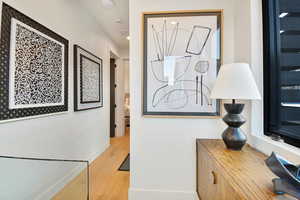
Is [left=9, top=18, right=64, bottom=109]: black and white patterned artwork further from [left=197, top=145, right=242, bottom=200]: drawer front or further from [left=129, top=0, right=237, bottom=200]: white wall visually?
[left=197, top=145, right=242, bottom=200]: drawer front

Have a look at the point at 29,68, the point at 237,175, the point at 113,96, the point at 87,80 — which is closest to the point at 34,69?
the point at 29,68

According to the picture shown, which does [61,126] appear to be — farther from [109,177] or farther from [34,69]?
[109,177]

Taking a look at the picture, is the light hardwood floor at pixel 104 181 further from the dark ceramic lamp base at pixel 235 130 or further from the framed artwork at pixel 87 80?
the dark ceramic lamp base at pixel 235 130

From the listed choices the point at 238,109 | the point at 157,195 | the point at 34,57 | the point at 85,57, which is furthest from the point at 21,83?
the point at 238,109

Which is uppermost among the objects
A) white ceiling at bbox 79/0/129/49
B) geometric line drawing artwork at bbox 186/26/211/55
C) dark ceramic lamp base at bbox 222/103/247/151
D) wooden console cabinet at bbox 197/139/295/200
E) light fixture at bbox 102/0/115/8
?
white ceiling at bbox 79/0/129/49

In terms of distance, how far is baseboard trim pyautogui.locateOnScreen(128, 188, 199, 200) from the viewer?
1808 mm

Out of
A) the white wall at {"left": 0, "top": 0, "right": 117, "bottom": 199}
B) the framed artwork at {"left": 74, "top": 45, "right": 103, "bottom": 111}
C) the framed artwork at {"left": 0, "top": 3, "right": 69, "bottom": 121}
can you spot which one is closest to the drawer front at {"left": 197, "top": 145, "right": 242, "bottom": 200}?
the white wall at {"left": 0, "top": 0, "right": 117, "bottom": 199}

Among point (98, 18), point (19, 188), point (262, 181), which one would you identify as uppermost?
point (98, 18)

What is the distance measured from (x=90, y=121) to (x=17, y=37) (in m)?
1.79

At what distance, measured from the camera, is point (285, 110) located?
1.16 meters

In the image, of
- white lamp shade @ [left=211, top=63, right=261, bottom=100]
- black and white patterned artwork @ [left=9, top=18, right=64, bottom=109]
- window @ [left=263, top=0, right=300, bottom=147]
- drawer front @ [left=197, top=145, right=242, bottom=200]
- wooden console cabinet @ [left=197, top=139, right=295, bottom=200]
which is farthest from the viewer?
black and white patterned artwork @ [left=9, top=18, right=64, bottom=109]

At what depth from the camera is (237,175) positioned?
929 mm

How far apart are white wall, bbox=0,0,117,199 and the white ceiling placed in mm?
131

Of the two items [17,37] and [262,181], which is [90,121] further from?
[262,181]
